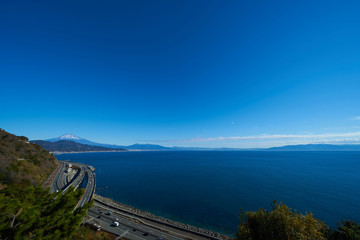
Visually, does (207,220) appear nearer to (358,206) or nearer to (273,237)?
(273,237)

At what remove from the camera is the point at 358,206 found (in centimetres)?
4575

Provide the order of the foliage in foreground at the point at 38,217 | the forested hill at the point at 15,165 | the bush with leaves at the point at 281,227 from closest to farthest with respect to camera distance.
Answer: the foliage in foreground at the point at 38,217, the bush with leaves at the point at 281,227, the forested hill at the point at 15,165

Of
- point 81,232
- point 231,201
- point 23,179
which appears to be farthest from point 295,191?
point 23,179

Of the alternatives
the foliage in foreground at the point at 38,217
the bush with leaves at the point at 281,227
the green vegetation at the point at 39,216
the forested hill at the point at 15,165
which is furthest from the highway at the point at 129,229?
the forested hill at the point at 15,165

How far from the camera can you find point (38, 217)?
35.7 ft

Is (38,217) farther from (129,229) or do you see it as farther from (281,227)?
(129,229)

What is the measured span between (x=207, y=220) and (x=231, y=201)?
16891mm

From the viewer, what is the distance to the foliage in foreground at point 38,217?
9.95 m

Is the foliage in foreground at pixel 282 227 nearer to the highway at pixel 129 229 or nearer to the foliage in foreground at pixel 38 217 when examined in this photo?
the foliage in foreground at pixel 38 217

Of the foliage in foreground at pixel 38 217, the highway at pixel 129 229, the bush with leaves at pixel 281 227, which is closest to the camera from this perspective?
the foliage in foreground at pixel 38 217

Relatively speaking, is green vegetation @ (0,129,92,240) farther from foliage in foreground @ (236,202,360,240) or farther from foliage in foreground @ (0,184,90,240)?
foliage in foreground @ (236,202,360,240)

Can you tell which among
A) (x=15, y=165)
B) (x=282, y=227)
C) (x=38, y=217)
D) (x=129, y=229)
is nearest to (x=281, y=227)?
(x=282, y=227)

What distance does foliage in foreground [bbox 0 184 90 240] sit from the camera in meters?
9.95

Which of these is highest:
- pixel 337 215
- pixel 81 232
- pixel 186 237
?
pixel 81 232
